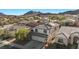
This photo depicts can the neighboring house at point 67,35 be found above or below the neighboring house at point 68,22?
below

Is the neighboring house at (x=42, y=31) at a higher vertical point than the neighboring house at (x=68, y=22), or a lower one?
lower

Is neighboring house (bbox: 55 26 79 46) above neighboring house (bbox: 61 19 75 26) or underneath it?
underneath

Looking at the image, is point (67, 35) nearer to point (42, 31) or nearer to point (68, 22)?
point (68, 22)

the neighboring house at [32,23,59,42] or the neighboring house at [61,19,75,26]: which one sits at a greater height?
the neighboring house at [61,19,75,26]

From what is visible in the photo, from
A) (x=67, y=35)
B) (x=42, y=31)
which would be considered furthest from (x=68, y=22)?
(x=42, y=31)

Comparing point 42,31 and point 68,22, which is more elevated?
point 68,22
